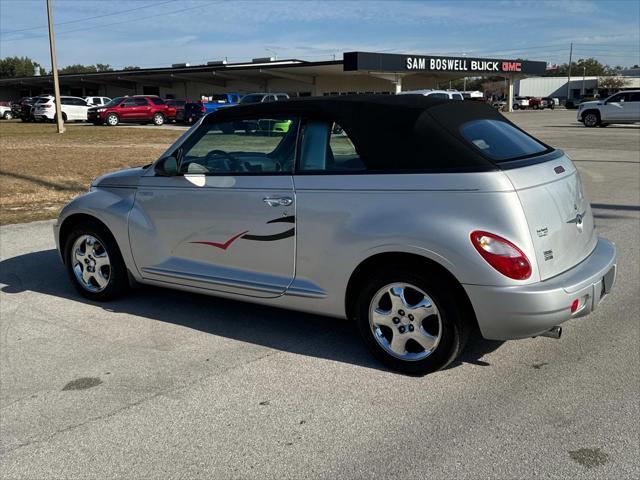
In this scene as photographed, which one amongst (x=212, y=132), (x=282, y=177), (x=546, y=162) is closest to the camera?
(x=546, y=162)

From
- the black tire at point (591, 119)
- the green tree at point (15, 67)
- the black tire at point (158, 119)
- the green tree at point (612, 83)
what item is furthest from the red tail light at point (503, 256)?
the green tree at point (15, 67)

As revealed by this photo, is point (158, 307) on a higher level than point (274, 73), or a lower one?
lower

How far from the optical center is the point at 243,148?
15.6ft

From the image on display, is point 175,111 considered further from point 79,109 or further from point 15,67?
point 15,67

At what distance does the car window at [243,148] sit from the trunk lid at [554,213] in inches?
61.3

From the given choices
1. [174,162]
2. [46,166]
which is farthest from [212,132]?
[46,166]

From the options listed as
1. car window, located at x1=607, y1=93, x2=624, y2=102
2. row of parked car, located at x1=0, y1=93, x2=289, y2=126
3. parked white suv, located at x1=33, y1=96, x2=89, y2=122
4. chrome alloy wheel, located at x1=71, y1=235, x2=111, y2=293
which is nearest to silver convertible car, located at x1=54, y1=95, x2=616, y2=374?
chrome alloy wheel, located at x1=71, y1=235, x2=111, y2=293

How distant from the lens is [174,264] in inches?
192

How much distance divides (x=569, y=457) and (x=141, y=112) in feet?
129

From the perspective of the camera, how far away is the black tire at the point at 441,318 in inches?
145

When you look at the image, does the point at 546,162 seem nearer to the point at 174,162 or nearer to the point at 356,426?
the point at 356,426

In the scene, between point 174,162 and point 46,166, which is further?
point 46,166

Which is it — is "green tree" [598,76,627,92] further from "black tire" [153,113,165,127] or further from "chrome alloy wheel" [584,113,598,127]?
"black tire" [153,113,165,127]

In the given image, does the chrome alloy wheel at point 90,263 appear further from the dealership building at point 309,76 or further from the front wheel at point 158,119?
the dealership building at point 309,76
